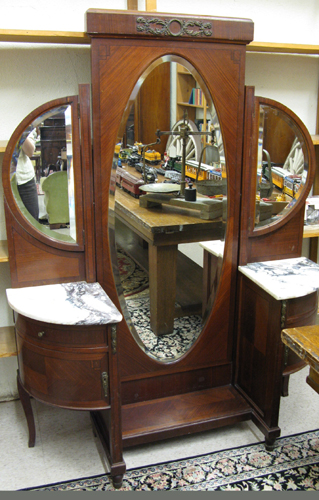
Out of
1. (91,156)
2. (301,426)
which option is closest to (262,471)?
(301,426)

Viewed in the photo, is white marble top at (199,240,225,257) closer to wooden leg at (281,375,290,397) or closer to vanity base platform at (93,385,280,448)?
vanity base platform at (93,385,280,448)

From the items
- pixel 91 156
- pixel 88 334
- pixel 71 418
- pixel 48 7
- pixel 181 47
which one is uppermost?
pixel 48 7

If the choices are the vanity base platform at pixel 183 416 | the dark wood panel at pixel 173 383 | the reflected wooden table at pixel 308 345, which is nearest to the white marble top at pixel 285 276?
the reflected wooden table at pixel 308 345

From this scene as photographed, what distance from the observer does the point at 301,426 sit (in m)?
2.69

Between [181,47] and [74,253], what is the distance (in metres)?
1.02

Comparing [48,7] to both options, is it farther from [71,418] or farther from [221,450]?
[221,450]

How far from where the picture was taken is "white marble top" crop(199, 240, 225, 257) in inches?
99.7

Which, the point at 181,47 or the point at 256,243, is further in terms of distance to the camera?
the point at 256,243

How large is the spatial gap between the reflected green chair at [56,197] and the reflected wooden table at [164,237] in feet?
0.92

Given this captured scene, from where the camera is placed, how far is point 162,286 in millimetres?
2504

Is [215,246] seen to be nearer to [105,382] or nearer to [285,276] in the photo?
[285,276]

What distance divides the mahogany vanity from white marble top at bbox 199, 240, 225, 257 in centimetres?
2

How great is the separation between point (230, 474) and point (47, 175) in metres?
1.55

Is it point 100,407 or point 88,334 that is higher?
point 88,334
